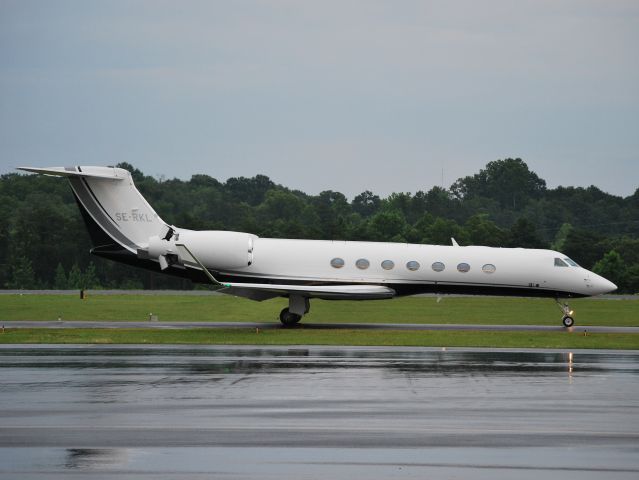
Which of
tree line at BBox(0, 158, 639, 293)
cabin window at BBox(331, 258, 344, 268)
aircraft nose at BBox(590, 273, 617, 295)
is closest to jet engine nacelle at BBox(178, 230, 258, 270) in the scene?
cabin window at BBox(331, 258, 344, 268)

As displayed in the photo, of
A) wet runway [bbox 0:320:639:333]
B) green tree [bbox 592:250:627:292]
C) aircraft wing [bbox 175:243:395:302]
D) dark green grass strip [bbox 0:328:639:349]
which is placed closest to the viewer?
dark green grass strip [bbox 0:328:639:349]

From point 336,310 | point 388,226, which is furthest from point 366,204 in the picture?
point 336,310

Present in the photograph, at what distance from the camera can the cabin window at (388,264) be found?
3519 centimetres

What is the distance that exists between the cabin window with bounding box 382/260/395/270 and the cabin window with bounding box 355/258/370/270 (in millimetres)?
550

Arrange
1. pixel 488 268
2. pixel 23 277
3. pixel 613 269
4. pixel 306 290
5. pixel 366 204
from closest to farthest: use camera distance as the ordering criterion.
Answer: pixel 306 290 < pixel 488 268 < pixel 613 269 < pixel 23 277 < pixel 366 204

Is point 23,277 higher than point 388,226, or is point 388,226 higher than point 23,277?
point 388,226

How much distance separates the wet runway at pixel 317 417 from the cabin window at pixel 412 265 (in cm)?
1132

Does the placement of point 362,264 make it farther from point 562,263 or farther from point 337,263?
point 562,263

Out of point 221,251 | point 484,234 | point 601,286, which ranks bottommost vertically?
point 601,286

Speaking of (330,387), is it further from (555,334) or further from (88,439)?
(555,334)

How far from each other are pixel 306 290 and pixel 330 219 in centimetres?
8630

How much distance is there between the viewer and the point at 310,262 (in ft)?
116

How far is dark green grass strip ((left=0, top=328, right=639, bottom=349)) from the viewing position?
27.9m

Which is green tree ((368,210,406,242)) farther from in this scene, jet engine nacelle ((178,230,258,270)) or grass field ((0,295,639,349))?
jet engine nacelle ((178,230,258,270))
